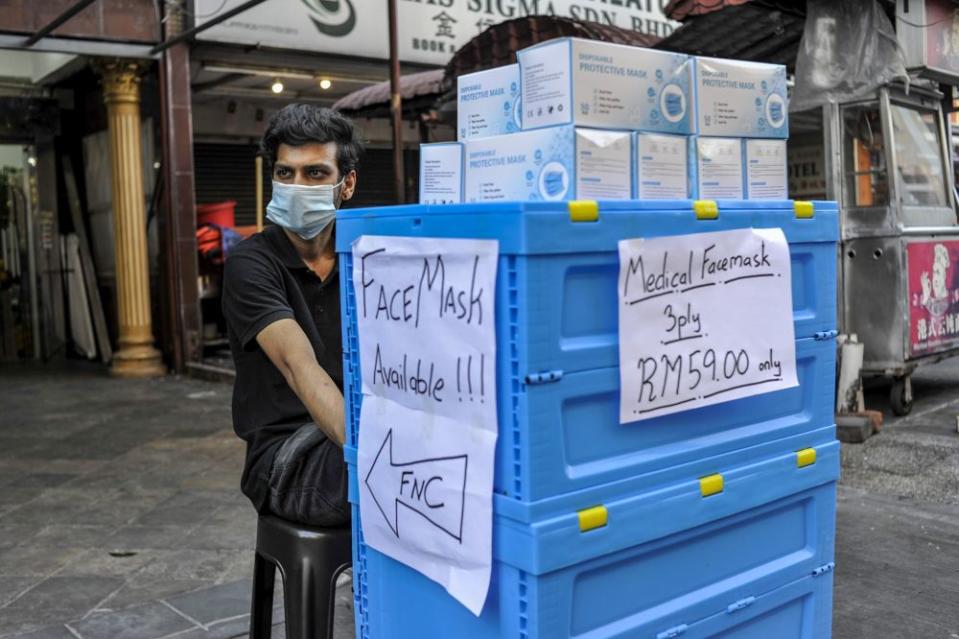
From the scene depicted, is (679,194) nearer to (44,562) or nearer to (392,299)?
(392,299)

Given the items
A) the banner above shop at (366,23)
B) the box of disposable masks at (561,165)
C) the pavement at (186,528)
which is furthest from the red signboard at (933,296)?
the banner above shop at (366,23)

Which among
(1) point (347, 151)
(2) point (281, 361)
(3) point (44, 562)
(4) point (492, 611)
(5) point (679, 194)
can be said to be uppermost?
(1) point (347, 151)

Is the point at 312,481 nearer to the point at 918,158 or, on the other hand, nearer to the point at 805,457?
the point at 805,457

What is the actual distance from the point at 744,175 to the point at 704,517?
2.27ft

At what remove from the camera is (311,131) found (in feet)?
8.54

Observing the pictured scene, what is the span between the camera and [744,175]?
2061 millimetres

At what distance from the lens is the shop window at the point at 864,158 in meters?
6.96

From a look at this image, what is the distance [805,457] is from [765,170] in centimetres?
59

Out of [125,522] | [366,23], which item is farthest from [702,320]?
[366,23]

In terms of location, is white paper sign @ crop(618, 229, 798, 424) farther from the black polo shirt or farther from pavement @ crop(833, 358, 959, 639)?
pavement @ crop(833, 358, 959, 639)


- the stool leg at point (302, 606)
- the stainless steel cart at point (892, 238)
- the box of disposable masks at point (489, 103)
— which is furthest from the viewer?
the stainless steel cart at point (892, 238)

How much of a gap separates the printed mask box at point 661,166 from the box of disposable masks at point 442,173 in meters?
0.36

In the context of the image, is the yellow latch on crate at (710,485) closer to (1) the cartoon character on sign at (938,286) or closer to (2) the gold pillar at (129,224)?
(1) the cartoon character on sign at (938,286)

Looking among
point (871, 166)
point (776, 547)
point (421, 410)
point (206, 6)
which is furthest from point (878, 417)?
point (206, 6)
